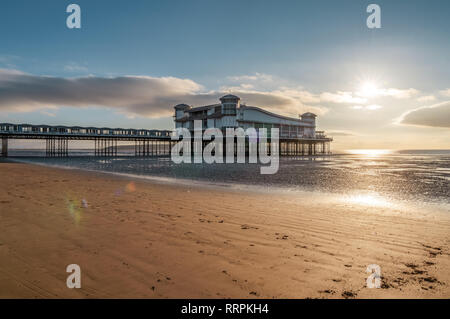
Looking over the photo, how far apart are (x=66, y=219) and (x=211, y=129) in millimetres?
49989

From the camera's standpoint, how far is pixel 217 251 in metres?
3.99

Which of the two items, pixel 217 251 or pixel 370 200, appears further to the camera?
pixel 370 200

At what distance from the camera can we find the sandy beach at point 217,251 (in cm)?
291

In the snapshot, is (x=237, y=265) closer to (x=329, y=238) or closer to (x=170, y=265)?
(x=170, y=265)

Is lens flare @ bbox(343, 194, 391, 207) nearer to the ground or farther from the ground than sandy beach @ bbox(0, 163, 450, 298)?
nearer to the ground

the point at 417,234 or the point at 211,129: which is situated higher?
the point at 211,129

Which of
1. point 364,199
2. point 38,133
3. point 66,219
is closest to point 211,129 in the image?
point 38,133

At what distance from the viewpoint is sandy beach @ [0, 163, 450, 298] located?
9.56ft

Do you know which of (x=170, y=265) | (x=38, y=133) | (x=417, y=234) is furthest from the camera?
(x=38, y=133)

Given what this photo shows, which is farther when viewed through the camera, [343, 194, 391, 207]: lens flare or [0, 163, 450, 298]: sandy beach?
[343, 194, 391, 207]: lens flare

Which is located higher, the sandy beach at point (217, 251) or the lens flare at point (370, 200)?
the sandy beach at point (217, 251)

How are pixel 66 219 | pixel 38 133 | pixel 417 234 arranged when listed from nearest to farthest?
pixel 417 234
pixel 66 219
pixel 38 133

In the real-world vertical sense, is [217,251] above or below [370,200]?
above
